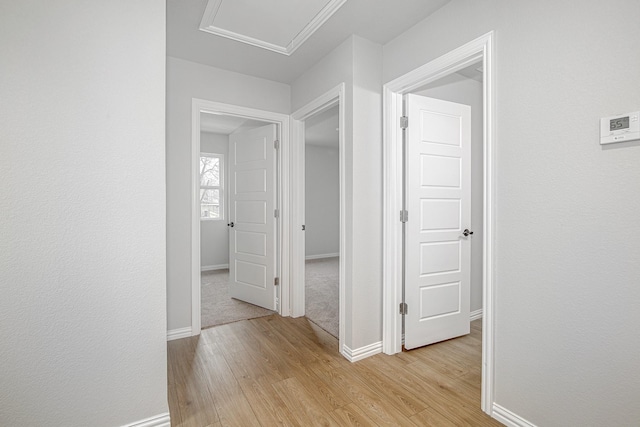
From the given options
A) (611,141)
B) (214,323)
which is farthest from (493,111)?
(214,323)

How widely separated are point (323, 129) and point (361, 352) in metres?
4.09

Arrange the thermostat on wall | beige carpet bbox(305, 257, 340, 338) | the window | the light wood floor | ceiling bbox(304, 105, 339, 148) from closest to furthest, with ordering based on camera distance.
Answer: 1. the thermostat on wall
2. the light wood floor
3. beige carpet bbox(305, 257, 340, 338)
4. ceiling bbox(304, 105, 339, 148)
5. the window

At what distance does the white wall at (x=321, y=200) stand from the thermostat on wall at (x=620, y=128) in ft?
18.9

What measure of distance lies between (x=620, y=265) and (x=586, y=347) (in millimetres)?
404

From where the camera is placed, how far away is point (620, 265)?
1275mm

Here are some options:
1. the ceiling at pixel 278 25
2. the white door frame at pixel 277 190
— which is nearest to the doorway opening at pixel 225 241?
the white door frame at pixel 277 190

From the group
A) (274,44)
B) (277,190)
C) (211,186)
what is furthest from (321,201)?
(274,44)

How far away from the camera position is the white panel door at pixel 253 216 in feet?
11.2

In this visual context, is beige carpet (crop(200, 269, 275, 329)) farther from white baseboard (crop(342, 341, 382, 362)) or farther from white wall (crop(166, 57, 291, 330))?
white baseboard (crop(342, 341, 382, 362))

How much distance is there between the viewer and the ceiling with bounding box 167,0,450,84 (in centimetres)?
203

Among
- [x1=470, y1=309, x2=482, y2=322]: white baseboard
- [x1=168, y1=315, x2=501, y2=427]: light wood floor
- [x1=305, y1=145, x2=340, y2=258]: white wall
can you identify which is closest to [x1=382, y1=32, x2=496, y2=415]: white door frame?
[x1=168, y1=315, x2=501, y2=427]: light wood floor

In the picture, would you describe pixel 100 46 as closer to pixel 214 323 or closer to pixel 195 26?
pixel 195 26

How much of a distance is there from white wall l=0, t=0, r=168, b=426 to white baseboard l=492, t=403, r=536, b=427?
1834 millimetres

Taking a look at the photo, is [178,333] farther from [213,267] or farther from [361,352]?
[213,267]
